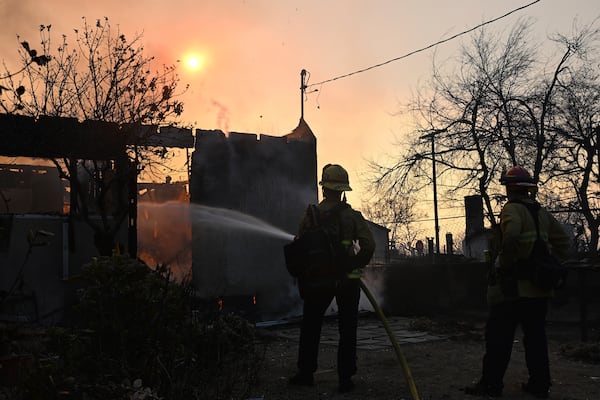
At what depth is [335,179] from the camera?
5.83m

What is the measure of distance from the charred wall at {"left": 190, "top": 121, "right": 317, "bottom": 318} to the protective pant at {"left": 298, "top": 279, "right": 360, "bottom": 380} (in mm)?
9782

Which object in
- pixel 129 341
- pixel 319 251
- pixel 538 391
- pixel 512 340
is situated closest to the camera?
pixel 129 341

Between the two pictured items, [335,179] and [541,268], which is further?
[335,179]

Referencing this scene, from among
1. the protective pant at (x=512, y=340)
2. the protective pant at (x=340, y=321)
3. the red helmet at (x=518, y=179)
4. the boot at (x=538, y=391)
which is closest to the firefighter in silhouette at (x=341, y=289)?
the protective pant at (x=340, y=321)

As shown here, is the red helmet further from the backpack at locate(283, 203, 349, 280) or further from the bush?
the bush

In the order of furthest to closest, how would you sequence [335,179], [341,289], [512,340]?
[335,179], [341,289], [512,340]

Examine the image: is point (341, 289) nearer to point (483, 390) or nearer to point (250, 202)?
point (483, 390)

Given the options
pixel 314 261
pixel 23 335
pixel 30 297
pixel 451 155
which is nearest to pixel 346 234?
pixel 314 261

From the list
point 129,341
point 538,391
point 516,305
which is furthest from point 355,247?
point 129,341

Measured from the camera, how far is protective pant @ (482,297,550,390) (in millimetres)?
5082

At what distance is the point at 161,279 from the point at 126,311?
1.56ft

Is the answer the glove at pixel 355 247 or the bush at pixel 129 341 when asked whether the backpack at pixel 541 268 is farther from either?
the bush at pixel 129 341

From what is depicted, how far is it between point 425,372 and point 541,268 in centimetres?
191

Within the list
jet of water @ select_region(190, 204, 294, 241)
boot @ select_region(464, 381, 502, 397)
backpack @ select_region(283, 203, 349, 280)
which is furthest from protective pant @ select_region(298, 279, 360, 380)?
jet of water @ select_region(190, 204, 294, 241)
